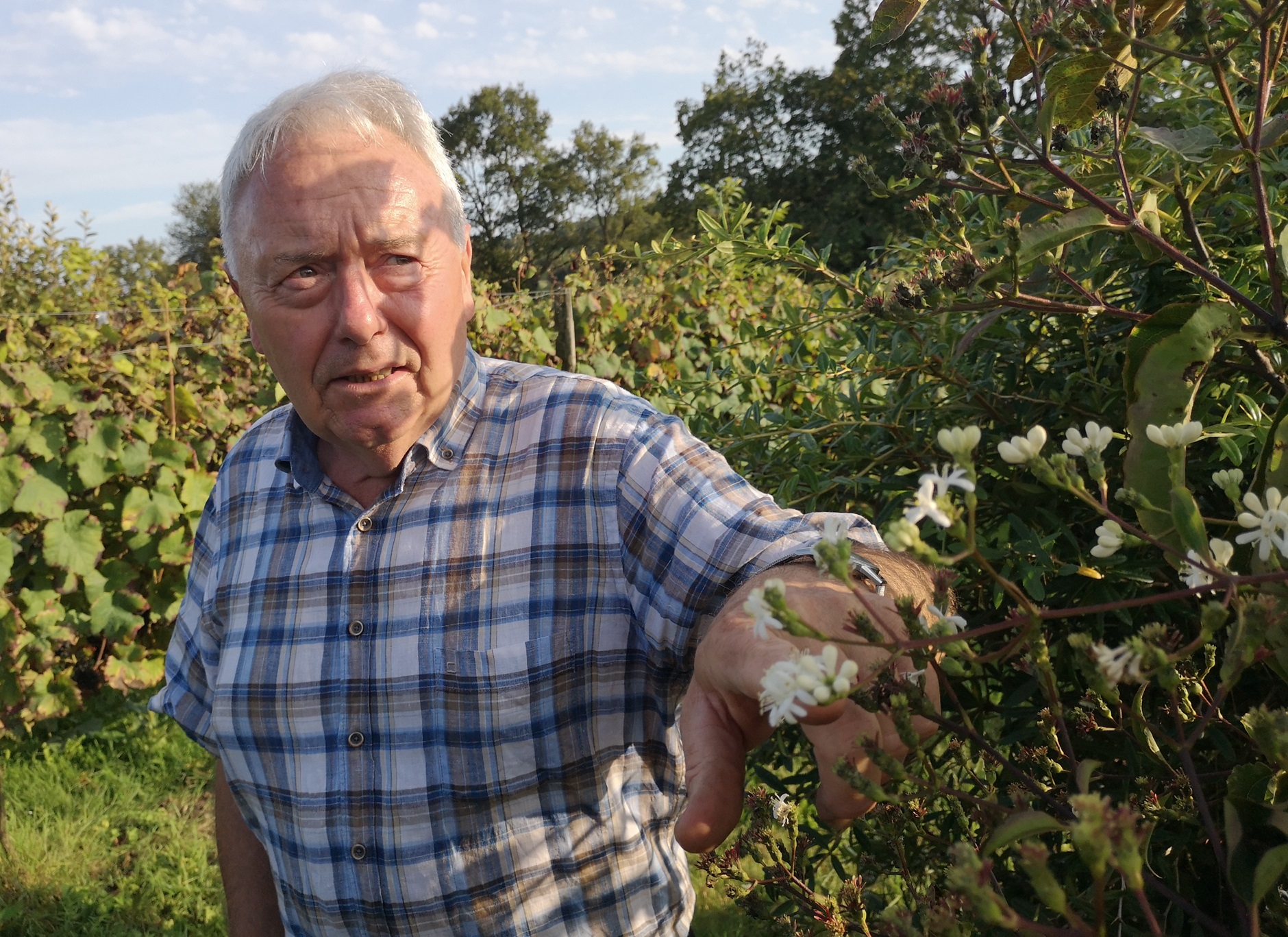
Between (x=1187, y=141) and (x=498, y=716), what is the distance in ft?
4.25

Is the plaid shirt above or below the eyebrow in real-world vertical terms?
below

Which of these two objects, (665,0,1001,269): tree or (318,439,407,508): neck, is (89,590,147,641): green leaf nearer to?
(318,439,407,508): neck

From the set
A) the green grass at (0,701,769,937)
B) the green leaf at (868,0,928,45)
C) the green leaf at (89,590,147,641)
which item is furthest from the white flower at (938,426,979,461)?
the green leaf at (89,590,147,641)

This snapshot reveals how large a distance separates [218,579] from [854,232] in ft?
107

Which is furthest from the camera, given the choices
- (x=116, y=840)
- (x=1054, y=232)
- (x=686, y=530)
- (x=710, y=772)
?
(x=116, y=840)

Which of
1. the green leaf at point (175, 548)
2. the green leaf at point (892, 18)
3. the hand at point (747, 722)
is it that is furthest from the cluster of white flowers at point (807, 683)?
the green leaf at point (175, 548)

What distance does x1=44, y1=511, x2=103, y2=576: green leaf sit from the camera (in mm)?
5051

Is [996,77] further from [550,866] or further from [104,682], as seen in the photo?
[104,682]

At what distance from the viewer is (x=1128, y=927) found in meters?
1.03

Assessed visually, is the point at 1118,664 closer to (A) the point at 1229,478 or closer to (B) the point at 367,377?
(A) the point at 1229,478

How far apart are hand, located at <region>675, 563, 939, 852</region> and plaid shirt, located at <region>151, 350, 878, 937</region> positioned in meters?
0.62

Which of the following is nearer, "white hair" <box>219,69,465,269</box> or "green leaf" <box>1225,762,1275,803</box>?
"green leaf" <box>1225,762,1275,803</box>

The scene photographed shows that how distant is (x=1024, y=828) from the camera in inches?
24.9

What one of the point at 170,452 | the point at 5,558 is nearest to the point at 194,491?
the point at 170,452
